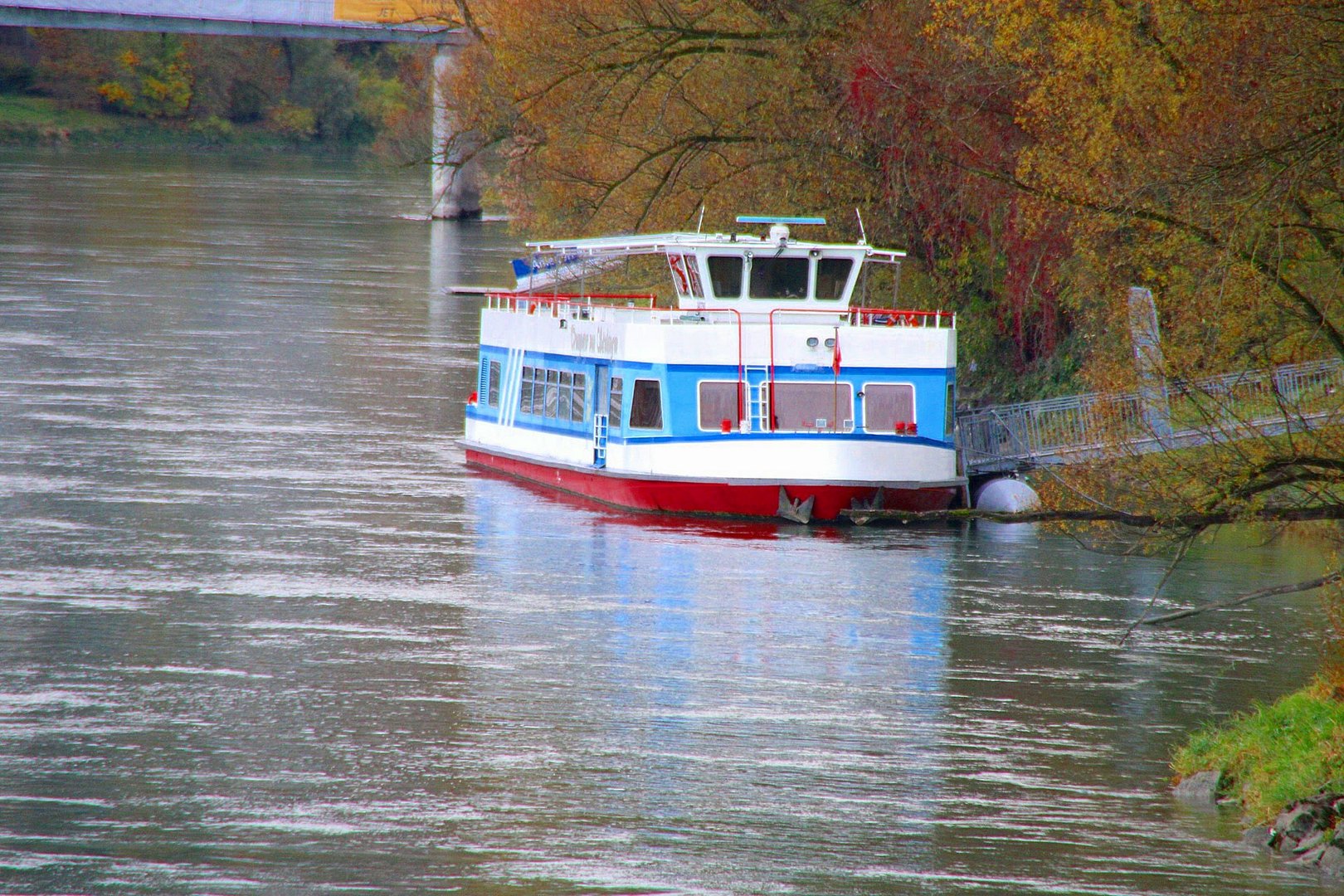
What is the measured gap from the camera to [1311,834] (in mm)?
13758

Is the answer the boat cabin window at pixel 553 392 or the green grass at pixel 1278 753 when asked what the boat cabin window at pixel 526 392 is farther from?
the green grass at pixel 1278 753

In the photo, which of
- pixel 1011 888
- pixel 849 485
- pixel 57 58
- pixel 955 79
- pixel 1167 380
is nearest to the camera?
pixel 1011 888

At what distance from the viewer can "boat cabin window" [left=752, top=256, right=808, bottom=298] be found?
31.2 m

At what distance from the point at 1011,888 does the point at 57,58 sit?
13238 cm

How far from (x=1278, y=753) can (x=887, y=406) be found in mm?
14919

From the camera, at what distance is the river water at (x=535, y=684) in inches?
553

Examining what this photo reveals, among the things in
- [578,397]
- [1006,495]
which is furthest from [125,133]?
[1006,495]

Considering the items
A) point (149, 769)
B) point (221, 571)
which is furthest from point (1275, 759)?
point (221, 571)

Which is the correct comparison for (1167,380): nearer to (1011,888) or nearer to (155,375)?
(1011,888)

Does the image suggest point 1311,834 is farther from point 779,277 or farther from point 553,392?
point 553,392

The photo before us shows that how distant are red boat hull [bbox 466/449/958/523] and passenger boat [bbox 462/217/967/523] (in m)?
0.03

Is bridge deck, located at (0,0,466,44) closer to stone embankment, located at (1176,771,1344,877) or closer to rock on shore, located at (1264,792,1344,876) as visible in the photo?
stone embankment, located at (1176,771,1344,877)

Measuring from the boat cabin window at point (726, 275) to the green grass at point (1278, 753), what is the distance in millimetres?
15733

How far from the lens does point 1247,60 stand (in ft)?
80.5
